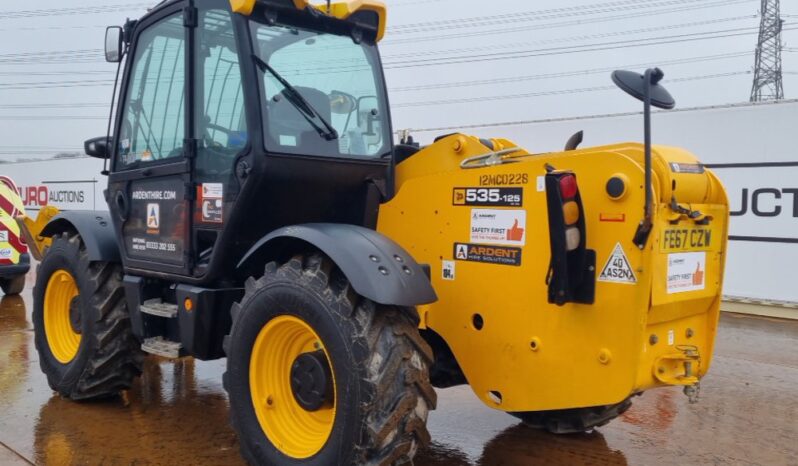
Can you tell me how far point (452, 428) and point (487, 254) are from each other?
1534 millimetres

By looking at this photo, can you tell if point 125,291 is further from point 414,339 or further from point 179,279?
point 414,339

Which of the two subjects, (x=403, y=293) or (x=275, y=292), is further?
(x=275, y=292)

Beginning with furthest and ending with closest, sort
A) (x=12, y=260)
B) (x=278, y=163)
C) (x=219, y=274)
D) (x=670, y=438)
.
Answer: (x=12, y=260), (x=670, y=438), (x=219, y=274), (x=278, y=163)

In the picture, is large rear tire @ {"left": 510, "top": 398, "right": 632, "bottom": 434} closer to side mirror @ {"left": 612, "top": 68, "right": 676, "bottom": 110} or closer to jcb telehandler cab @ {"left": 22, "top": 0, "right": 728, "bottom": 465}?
jcb telehandler cab @ {"left": 22, "top": 0, "right": 728, "bottom": 465}

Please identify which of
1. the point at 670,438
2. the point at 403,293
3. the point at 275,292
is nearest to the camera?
the point at 403,293

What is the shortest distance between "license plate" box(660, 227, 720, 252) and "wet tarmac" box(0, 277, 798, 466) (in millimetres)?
1391

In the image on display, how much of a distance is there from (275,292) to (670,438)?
2684 mm

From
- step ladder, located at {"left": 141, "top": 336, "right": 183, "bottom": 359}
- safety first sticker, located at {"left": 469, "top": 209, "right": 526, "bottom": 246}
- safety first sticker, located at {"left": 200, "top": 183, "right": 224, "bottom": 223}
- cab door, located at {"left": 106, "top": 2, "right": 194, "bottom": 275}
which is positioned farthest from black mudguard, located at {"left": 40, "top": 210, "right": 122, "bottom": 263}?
safety first sticker, located at {"left": 469, "top": 209, "right": 526, "bottom": 246}

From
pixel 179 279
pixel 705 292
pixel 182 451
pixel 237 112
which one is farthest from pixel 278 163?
pixel 705 292

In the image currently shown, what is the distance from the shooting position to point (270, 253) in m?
3.83

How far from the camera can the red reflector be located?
320cm

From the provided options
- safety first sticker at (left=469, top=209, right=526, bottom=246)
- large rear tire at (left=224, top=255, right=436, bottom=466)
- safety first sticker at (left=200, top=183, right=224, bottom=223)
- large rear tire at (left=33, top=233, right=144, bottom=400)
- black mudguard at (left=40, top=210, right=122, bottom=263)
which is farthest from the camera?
black mudguard at (left=40, top=210, right=122, bottom=263)

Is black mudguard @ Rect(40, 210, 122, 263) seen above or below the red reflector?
below

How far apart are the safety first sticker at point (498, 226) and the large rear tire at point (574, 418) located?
4.02ft
